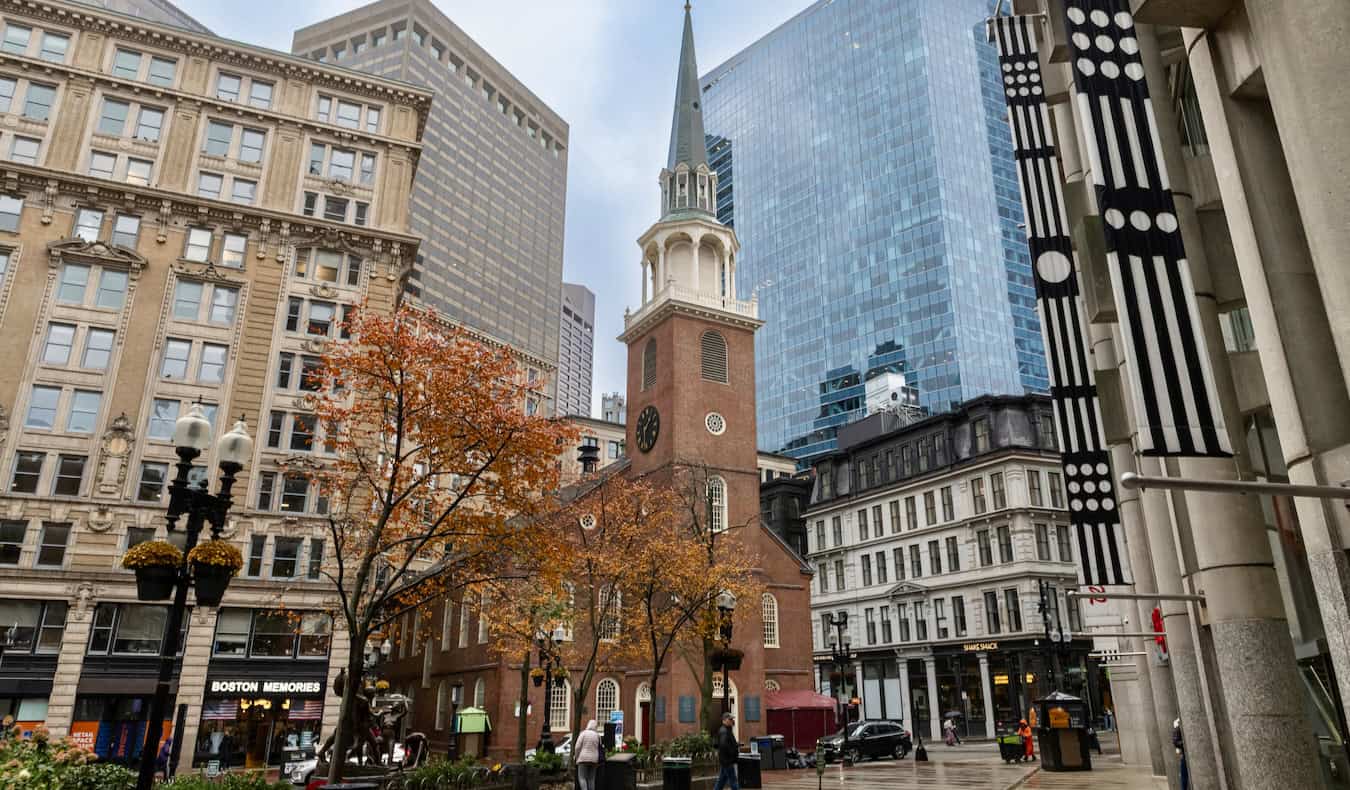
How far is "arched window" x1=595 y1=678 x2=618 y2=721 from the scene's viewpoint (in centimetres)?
4553

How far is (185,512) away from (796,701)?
129 ft

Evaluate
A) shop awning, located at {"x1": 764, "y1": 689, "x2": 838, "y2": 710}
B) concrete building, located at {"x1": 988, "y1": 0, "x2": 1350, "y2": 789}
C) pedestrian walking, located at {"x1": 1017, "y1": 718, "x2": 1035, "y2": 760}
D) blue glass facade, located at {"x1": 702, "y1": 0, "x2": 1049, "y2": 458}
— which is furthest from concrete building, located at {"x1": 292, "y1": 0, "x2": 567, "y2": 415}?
concrete building, located at {"x1": 988, "y1": 0, "x2": 1350, "y2": 789}

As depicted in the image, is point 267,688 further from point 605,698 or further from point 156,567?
point 156,567

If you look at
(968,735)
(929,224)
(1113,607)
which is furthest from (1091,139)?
(929,224)

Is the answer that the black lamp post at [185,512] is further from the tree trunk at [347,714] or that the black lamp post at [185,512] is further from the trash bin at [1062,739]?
the trash bin at [1062,739]

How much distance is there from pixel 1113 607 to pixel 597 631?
22.3 meters

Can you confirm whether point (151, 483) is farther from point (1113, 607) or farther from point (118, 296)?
point (1113, 607)

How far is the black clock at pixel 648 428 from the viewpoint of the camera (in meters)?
48.5

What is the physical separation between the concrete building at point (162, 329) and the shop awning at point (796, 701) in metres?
22.2

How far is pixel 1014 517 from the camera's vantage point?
5509 cm

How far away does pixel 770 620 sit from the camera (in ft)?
159

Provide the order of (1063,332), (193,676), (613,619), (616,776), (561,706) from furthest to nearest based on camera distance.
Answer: (561,706) < (613,619) < (193,676) < (616,776) < (1063,332)

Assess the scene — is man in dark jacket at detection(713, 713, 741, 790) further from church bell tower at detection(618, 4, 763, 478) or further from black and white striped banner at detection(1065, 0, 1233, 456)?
church bell tower at detection(618, 4, 763, 478)

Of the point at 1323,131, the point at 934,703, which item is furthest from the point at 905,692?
the point at 1323,131
